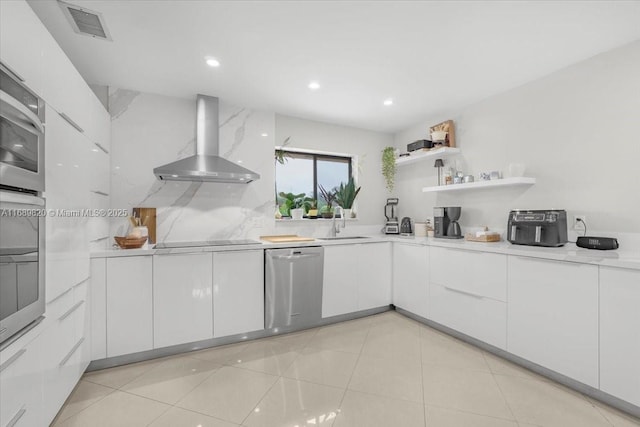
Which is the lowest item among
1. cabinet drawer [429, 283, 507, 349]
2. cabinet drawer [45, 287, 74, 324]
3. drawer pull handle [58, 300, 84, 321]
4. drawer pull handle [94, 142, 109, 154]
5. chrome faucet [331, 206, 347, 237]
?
cabinet drawer [429, 283, 507, 349]

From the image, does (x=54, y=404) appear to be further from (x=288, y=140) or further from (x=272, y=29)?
(x=288, y=140)

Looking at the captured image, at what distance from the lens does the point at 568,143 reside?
7.89ft

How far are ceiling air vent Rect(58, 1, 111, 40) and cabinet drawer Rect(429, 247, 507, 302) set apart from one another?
10.3 feet

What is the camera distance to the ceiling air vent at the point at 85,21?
171 centimetres

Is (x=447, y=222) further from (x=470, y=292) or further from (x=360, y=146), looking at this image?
(x=360, y=146)

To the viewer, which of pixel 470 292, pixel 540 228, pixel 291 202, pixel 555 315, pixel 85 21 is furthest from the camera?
pixel 291 202

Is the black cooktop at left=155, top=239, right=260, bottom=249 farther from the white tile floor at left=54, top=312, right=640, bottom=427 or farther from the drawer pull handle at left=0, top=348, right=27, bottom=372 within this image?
the drawer pull handle at left=0, top=348, right=27, bottom=372

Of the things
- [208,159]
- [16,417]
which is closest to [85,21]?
[208,159]

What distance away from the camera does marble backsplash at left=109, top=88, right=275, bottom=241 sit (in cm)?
277

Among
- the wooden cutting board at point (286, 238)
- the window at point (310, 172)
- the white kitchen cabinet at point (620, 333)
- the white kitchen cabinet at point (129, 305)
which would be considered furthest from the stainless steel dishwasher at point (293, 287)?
the white kitchen cabinet at point (620, 333)

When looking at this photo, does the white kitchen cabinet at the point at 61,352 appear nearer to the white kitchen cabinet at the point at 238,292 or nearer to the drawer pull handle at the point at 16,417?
the drawer pull handle at the point at 16,417

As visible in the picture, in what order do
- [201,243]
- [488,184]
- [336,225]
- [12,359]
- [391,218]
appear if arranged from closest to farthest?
1. [12,359]
2. [488,184]
3. [201,243]
4. [336,225]
5. [391,218]

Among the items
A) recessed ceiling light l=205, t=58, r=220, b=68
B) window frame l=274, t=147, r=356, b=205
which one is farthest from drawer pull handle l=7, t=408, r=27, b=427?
window frame l=274, t=147, r=356, b=205

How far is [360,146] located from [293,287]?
7.19 ft
